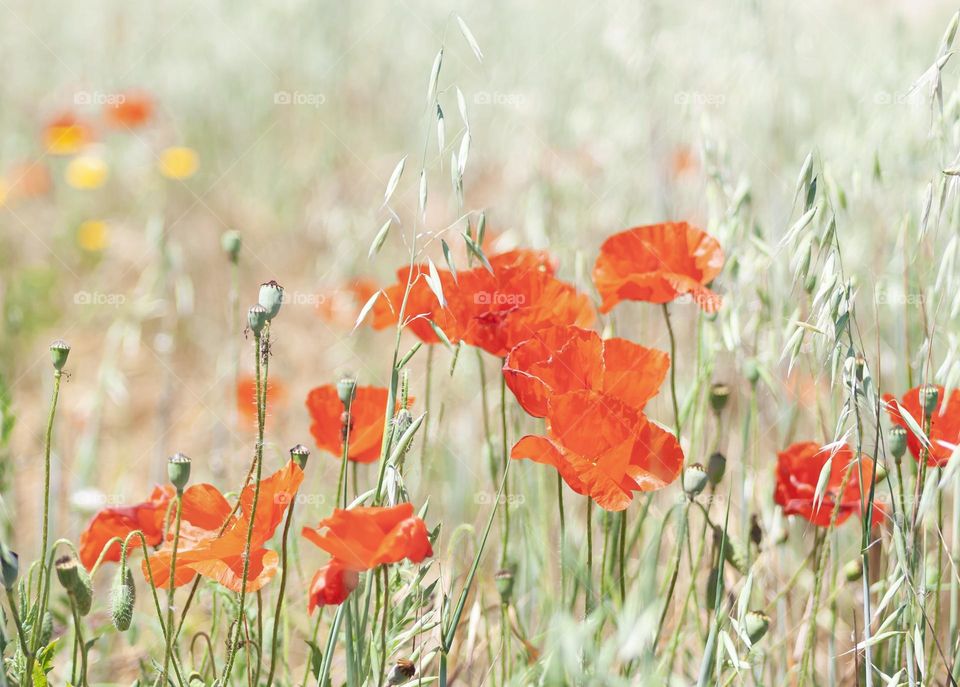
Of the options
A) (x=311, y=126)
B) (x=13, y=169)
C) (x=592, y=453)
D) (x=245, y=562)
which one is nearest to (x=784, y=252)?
(x=592, y=453)

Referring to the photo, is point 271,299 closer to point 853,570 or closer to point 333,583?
point 333,583

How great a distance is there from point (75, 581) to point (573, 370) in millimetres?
539

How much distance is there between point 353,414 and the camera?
46.7 inches

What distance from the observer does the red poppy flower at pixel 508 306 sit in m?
1.12

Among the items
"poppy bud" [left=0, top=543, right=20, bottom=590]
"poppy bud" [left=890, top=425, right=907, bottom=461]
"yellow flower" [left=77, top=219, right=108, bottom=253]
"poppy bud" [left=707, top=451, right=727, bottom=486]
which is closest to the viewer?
"poppy bud" [left=0, top=543, right=20, bottom=590]

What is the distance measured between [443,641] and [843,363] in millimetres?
497

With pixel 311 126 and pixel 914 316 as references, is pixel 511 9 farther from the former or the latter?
pixel 914 316

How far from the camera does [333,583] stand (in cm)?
93

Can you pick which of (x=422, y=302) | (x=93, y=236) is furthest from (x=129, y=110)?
(x=422, y=302)

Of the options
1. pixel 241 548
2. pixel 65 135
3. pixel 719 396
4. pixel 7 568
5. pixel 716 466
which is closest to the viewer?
pixel 7 568

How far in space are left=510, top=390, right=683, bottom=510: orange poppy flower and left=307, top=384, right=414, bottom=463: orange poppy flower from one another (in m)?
0.22

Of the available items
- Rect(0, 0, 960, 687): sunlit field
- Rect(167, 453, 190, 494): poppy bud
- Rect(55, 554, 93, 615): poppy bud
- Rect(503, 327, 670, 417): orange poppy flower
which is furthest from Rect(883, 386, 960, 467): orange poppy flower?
Rect(55, 554, 93, 615): poppy bud

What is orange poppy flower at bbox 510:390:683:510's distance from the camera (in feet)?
3.19

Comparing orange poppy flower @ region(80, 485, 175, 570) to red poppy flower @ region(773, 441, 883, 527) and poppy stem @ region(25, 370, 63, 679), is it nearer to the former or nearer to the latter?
poppy stem @ region(25, 370, 63, 679)
